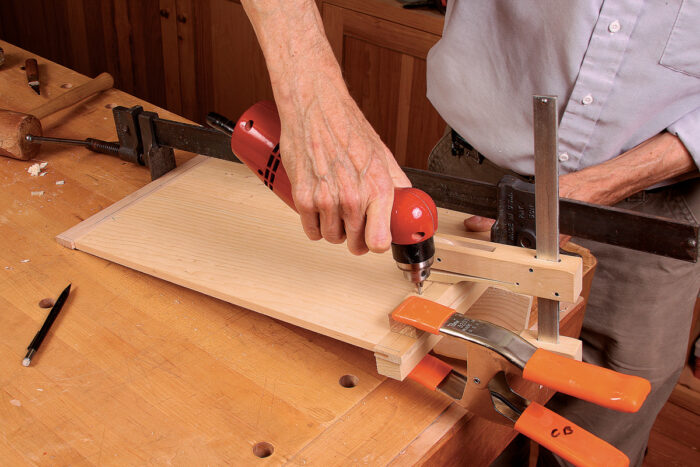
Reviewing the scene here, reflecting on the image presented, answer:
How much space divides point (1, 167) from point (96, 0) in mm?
2194

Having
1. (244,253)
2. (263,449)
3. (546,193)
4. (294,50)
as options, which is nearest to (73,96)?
(244,253)

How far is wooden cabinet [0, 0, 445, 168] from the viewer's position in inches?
92.3

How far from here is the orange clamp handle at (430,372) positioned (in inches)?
35.5

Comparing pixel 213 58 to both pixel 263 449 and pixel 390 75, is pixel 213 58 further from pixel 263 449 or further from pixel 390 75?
pixel 263 449

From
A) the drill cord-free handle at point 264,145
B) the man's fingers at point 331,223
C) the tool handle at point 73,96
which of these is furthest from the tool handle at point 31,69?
the man's fingers at point 331,223

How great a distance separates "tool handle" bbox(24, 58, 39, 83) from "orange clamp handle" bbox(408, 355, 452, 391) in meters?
1.34

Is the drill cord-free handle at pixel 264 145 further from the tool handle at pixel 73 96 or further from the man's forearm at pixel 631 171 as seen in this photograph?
the tool handle at pixel 73 96

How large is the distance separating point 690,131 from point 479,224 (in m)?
0.39

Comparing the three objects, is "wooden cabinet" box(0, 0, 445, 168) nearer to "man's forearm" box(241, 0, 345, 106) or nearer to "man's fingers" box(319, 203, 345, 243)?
"man's forearm" box(241, 0, 345, 106)

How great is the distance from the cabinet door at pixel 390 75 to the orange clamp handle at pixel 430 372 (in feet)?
4.95

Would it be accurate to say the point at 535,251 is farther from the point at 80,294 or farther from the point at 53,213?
the point at 53,213

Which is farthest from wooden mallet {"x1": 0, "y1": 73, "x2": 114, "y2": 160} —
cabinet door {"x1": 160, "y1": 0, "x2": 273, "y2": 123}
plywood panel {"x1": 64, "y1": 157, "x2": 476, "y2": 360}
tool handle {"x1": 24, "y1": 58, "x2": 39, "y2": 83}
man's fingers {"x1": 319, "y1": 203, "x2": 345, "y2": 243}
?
cabinet door {"x1": 160, "y1": 0, "x2": 273, "y2": 123}

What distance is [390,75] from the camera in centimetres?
242

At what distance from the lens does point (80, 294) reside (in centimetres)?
110
